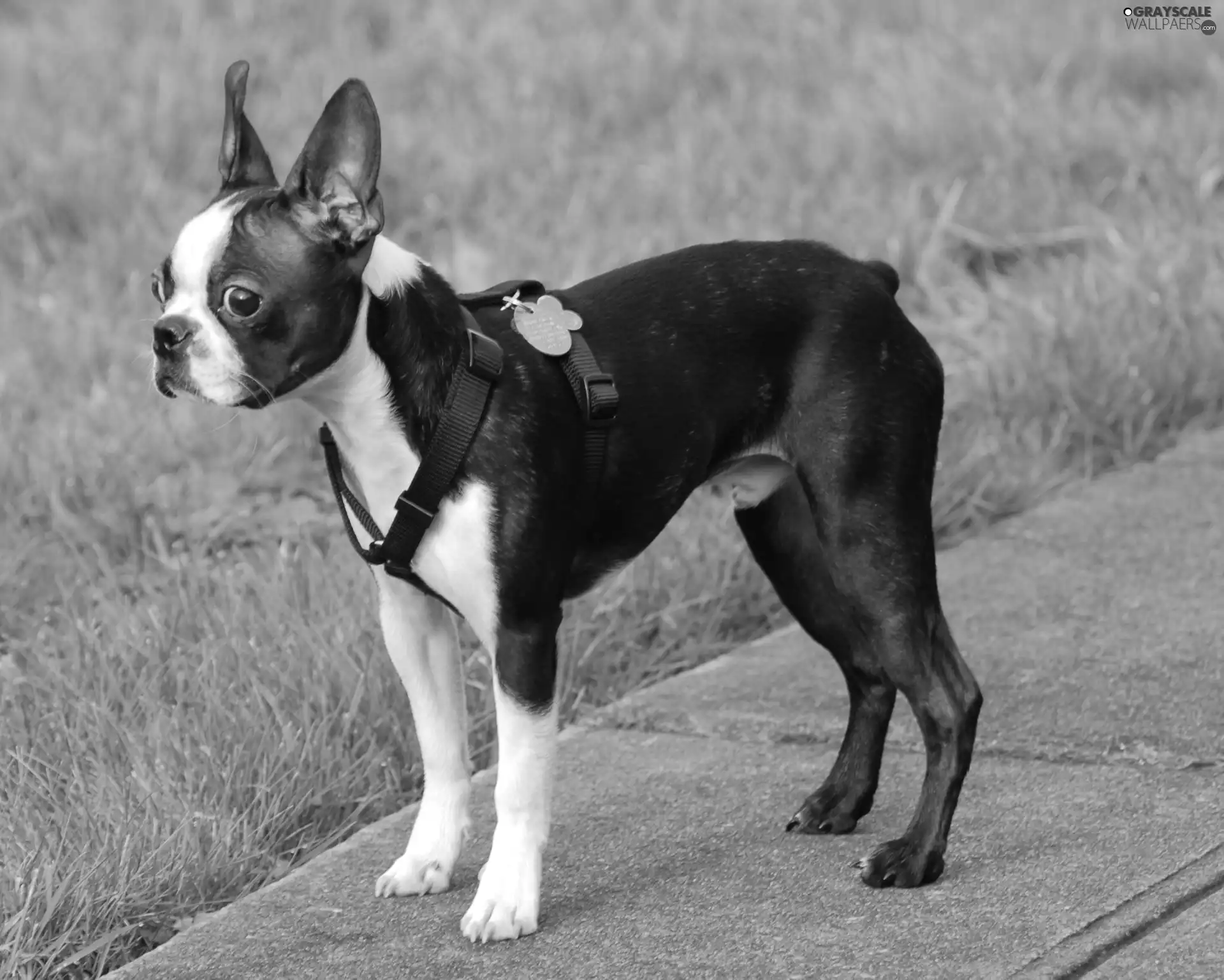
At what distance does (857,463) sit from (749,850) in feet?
2.54

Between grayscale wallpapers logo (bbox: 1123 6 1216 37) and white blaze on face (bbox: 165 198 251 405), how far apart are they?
7069 millimetres

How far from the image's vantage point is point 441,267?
24.0 ft

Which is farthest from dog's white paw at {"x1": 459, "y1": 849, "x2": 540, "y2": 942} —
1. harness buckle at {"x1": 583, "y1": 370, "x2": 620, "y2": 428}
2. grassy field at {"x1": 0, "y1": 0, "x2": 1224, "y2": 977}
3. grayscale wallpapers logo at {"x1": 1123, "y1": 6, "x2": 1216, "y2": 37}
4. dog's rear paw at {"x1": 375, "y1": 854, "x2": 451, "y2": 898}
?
grayscale wallpapers logo at {"x1": 1123, "y1": 6, "x2": 1216, "y2": 37}

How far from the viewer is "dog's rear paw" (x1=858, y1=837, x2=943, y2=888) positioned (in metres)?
3.33

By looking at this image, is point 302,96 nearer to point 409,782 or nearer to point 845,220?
point 845,220

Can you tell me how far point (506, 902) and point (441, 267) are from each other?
440 centimetres

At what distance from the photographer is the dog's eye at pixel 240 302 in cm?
305

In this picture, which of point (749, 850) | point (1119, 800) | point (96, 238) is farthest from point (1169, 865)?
point (96, 238)

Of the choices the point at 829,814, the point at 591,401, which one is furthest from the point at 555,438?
the point at 829,814

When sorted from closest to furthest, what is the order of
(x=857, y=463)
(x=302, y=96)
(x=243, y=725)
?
(x=857, y=463) < (x=243, y=725) < (x=302, y=96)

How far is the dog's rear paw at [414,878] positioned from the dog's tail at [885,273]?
144 cm

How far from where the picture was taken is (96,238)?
25.1 ft

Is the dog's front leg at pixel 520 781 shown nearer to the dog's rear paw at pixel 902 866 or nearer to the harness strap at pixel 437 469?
the harness strap at pixel 437 469

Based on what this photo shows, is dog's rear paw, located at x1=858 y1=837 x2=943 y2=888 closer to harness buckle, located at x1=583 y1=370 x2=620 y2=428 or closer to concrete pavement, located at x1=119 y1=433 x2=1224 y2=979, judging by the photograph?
concrete pavement, located at x1=119 y1=433 x2=1224 y2=979
